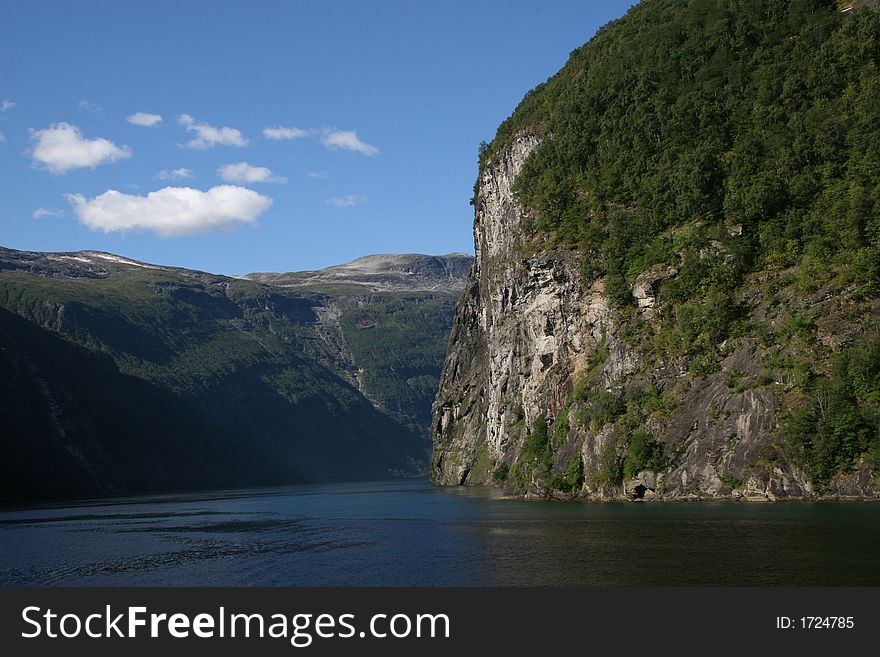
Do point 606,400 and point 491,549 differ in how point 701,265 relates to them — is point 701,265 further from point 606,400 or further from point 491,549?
point 491,549

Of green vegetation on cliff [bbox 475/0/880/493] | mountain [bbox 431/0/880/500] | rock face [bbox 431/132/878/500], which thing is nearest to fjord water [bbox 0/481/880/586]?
rock face [bbox 431/132/878/500]

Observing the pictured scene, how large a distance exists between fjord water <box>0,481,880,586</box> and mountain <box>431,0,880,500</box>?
7.96 metres

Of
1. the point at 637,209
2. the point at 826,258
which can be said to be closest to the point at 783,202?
the point at 826,258

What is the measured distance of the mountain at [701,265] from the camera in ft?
285

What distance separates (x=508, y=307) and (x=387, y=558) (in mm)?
94849

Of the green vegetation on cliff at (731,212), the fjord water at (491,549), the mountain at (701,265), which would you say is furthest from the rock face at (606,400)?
the fjord water at (491,549)

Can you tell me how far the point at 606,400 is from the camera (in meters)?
105

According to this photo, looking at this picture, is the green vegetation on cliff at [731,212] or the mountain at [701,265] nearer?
the mountain at [701,265]

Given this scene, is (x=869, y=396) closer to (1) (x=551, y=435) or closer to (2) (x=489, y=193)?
(1) (x=551, y=435)

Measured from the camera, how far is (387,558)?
196 ft

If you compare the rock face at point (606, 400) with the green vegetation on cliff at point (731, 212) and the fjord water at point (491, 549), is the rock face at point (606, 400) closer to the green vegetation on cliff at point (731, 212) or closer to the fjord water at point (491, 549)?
the green vegetation on cliff at point (731, 212)

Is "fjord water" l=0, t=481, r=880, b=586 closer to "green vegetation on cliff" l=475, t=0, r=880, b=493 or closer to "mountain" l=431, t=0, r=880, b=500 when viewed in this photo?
"mountain" l=431, t=0, r=880, b=500

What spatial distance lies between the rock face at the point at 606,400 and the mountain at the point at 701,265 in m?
0.26

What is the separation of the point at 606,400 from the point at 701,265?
19844 mm
